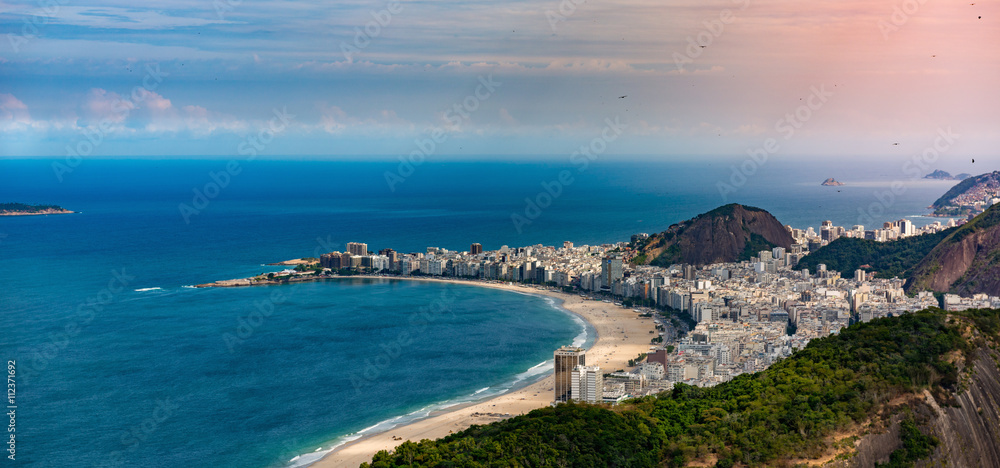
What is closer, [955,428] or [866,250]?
[955,428]

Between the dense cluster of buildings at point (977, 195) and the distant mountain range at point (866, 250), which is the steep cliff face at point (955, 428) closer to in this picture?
the distant mountain range at point (866, 250)

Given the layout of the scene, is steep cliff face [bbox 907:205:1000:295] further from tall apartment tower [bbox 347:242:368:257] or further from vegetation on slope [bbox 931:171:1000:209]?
vegetation on slope [bbox 931:171:1000:209]

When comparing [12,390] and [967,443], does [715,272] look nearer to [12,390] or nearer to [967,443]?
[967,443]

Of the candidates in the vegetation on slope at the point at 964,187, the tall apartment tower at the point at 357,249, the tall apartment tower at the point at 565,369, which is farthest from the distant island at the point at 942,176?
the tall apartment tower at the point at 565,369

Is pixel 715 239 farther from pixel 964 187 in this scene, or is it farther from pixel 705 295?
pixel 964 187

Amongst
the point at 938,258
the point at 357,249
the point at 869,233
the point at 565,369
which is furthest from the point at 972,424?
the point at 357,249
